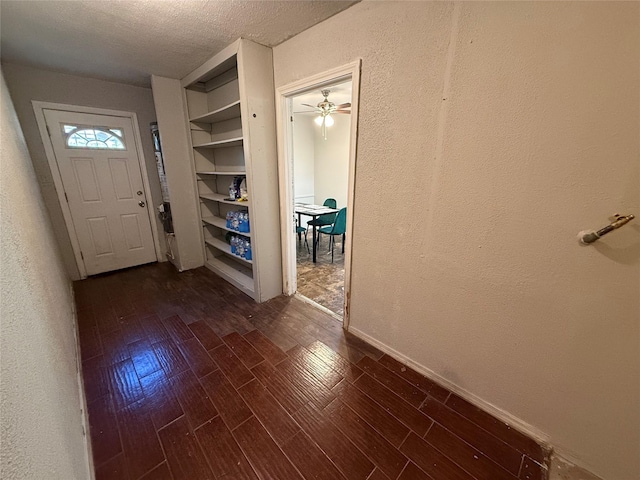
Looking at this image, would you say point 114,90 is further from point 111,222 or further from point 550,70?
point 550,70

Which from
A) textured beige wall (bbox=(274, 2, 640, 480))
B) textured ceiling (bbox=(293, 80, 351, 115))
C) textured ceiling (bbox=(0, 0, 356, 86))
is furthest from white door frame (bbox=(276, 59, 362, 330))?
textured ceiling (bbox=(293, 80, 351, 115))

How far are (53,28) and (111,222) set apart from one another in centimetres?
206

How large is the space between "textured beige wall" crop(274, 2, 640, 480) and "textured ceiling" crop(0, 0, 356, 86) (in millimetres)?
421

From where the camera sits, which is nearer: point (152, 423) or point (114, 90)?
point (152, 423)

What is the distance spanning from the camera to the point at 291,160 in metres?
2.31

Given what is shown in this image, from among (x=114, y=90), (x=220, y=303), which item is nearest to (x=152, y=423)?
(x=220, y=303)

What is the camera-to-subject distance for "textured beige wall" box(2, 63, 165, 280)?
97.5 inches

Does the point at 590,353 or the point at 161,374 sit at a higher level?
the point at 590,353

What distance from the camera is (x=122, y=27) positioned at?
1714 millimetres

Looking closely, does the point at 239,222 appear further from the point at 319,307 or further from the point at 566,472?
the point at 566,472

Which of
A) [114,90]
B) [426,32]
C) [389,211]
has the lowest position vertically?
[389,211]

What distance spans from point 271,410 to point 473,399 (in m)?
1.17

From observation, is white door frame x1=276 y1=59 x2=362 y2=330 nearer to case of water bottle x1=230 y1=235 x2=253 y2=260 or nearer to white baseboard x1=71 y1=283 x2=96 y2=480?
case of water bottle x1=230 y1=235 x2=253 y2=260

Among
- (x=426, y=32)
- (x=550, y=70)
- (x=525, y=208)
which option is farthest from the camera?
(x=426, y=32)
